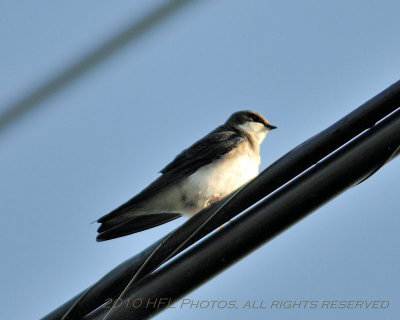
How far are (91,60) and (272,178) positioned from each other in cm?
109

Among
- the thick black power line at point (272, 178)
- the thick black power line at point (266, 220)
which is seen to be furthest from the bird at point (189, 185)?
the thick black power line at point (266, 220)

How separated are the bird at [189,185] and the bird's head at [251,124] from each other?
645 mm

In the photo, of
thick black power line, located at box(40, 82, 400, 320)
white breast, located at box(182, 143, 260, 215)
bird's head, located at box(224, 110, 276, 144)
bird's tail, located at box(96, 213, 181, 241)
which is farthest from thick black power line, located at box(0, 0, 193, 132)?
bird's head, located at box(224, 110, 276, 144)

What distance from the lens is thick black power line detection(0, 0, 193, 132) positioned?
3.02 meters

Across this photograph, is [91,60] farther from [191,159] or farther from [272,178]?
[191,159]

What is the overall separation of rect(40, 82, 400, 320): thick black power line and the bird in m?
1.95

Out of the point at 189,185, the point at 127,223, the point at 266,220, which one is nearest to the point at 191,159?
the point at 189,185

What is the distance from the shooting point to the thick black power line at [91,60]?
3023mm

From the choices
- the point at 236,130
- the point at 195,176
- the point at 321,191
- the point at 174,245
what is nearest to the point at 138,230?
the point at 195,176

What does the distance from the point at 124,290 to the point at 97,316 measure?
140 mm

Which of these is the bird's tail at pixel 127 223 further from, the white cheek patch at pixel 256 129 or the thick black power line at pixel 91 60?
the thick black power line at pixel 91 60

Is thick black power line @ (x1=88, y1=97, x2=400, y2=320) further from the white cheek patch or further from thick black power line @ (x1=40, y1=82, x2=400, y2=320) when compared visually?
the white cheek patch

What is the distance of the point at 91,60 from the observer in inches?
120

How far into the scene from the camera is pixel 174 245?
102 inches
